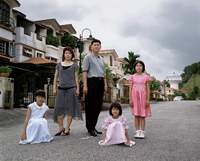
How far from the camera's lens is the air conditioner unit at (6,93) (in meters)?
20.5

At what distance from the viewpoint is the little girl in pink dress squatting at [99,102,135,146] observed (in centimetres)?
615

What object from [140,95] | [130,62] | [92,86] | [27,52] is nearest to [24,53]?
[27,52]

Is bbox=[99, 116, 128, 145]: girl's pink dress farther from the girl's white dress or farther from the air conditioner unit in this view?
the air conditioner unit

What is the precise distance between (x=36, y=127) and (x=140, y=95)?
7.16 feet

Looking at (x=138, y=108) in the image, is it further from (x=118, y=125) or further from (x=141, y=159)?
(x=141, y=159)

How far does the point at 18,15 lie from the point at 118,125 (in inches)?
1069

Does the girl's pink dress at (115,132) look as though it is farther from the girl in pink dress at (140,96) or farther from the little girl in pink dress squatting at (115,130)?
the girl in pink dress at (140,96)

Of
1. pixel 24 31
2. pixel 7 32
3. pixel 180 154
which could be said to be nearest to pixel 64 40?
pixel 24 31

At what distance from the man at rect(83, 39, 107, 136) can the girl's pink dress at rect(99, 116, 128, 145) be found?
37.1 inches

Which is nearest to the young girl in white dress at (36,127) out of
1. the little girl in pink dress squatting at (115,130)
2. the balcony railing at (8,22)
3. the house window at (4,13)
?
the little girl in pink dress squatting at (115,130)

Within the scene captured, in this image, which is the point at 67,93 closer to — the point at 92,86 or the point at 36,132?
the point at 92,86

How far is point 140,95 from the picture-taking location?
746cm

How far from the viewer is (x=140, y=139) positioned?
6.85 m

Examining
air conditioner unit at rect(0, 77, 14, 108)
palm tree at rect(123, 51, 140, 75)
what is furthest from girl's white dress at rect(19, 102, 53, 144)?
palm tree at rect(123, 51, 140, 75)
